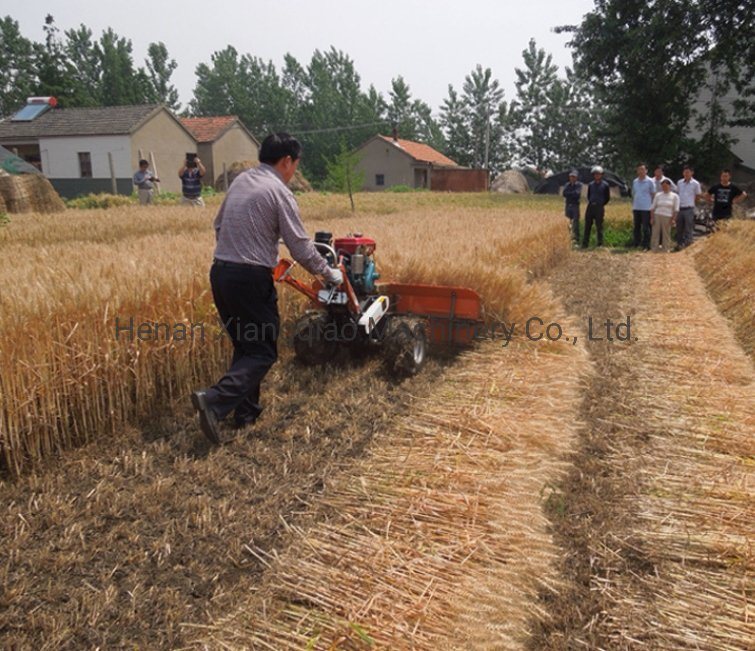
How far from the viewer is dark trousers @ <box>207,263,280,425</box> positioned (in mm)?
3799

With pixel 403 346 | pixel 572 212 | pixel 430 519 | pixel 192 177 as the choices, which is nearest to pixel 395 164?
pixel 572 212

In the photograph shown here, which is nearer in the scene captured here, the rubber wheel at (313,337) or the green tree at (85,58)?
the rubber wheel at (313,337)

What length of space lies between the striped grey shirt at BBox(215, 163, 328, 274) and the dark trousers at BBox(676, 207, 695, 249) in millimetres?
11923

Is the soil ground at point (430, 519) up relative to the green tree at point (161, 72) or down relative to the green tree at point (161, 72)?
down

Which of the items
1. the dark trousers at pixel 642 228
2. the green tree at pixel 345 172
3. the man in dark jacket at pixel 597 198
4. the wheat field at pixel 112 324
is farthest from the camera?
the green tree at pixel 345 172

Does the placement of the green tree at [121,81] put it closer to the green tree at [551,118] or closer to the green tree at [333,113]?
the green tree at [333,113]

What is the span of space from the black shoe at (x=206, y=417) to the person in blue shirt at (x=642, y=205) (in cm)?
1218

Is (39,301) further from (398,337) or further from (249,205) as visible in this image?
(398,337)

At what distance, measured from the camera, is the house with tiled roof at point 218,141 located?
44.3 m

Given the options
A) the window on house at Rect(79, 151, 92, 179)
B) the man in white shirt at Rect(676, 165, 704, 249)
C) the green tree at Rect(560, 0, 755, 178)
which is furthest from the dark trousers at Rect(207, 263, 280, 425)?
the window on house at Rect(79, 151, 92, 179)

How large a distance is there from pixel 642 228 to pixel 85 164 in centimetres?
3300

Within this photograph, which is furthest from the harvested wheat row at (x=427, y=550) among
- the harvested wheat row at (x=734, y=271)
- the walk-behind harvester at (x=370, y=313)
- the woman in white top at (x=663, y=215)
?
the woman in white top at (x=663, y=215)

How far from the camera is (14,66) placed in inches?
3004

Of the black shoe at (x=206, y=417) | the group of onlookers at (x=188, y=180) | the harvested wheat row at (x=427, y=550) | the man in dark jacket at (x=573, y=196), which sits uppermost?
the group of onlookers at (x=188, y=180)
